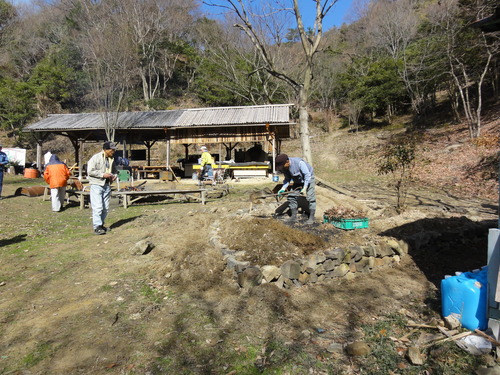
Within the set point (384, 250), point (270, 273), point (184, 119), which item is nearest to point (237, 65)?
point (184, 119)

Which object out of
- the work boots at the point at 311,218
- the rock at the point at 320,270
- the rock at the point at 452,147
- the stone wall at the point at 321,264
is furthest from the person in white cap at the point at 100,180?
the rock at the point at 452,147

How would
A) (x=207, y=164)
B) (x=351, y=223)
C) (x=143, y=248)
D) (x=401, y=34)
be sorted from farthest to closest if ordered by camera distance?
(x=401, y=34), (x=207, y=164), (x=351, y=223), (x=143, y=248)

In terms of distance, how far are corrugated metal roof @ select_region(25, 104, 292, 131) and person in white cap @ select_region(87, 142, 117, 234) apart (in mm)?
10234

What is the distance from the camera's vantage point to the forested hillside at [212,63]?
910 inches

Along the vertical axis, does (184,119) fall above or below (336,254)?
above

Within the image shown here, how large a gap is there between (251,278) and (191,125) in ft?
45.1

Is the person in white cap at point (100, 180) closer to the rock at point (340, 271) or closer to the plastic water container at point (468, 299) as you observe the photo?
the rock at point (340, 271)

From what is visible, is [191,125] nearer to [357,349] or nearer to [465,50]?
[465,50]

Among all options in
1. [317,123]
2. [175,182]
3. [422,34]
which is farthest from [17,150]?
[422,34]

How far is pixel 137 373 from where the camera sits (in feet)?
7.88

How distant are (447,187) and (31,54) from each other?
41754 mm

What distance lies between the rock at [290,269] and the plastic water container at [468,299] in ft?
5.07

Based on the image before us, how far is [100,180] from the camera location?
6.14 metres

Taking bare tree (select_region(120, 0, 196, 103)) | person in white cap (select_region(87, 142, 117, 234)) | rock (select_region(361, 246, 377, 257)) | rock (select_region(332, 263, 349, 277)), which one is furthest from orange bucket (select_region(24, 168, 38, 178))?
rock (select_region(361, 246, 377, 257))
